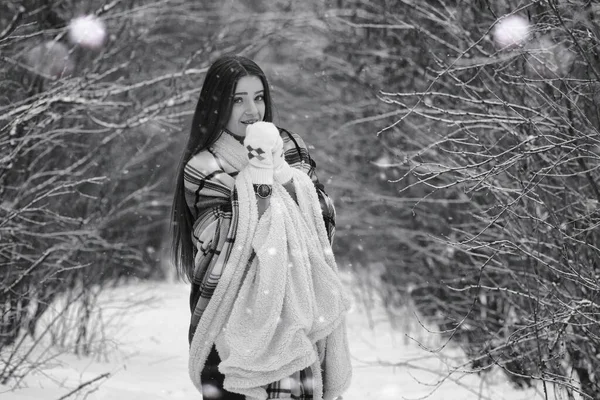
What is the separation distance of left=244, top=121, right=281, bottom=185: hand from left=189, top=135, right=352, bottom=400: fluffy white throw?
0.16ft

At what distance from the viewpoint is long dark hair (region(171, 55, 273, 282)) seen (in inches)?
118

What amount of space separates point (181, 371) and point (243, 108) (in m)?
3.48

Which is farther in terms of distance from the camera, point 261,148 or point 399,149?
point 399,149

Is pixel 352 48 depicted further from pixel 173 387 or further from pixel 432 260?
pixel 173 387

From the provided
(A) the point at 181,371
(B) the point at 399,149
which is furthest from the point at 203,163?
(B) the point at 399,149

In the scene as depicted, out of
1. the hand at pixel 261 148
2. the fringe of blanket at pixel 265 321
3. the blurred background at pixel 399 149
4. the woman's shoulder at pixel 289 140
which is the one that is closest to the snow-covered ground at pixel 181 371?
the blurred background at pixel 399 149

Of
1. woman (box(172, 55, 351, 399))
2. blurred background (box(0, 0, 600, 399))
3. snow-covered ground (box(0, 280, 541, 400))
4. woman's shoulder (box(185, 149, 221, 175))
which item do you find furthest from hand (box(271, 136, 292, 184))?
snow-covered ground (box(0, 280, 541, 400))

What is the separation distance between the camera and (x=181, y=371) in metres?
6.00

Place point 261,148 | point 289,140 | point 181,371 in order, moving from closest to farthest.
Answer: point 261,148, point 289,140, point 181,371

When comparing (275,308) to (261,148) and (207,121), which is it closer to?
(261,148)

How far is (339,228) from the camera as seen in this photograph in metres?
11.0

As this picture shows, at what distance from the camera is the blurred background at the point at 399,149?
3314mm

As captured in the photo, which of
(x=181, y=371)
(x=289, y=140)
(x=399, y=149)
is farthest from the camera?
(x=399, y=149)

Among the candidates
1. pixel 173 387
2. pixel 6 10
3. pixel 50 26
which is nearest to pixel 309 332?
pixel 173 387
